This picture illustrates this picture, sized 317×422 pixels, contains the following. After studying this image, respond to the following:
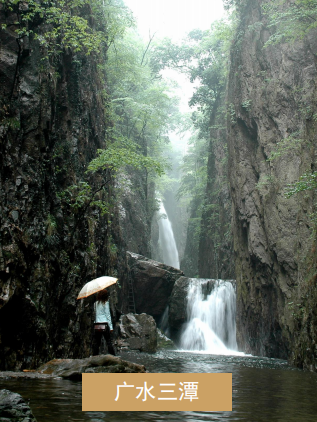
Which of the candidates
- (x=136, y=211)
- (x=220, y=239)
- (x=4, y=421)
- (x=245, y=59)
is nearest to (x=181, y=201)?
(x=136, y=211)

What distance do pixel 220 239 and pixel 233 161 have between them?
685cm

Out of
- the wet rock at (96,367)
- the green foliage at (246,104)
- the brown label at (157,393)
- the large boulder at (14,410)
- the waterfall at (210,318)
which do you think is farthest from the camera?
the waterfall at (210,318)

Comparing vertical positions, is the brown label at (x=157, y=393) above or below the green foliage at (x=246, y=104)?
below

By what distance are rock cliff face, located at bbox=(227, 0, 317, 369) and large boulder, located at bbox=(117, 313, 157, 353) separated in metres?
4.11

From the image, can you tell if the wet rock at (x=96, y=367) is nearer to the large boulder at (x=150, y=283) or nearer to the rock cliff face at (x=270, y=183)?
the rock cliff face at (x=270, y=183)

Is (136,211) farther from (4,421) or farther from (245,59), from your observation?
(4,421)

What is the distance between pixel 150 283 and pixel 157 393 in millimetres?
18707

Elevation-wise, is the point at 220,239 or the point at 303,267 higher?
the point at 220,239

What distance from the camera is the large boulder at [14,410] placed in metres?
2.47

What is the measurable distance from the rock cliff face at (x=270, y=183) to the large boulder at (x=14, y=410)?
27.4 feet

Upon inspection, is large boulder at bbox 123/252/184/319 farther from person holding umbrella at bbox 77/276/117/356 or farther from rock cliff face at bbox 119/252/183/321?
person holding umbrella at bbox 77/276/117/356

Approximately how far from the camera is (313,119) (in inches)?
459

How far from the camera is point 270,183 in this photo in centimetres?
1445

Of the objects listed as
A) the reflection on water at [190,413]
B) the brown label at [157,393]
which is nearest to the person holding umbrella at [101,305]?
the reflection on water at [190,413]
